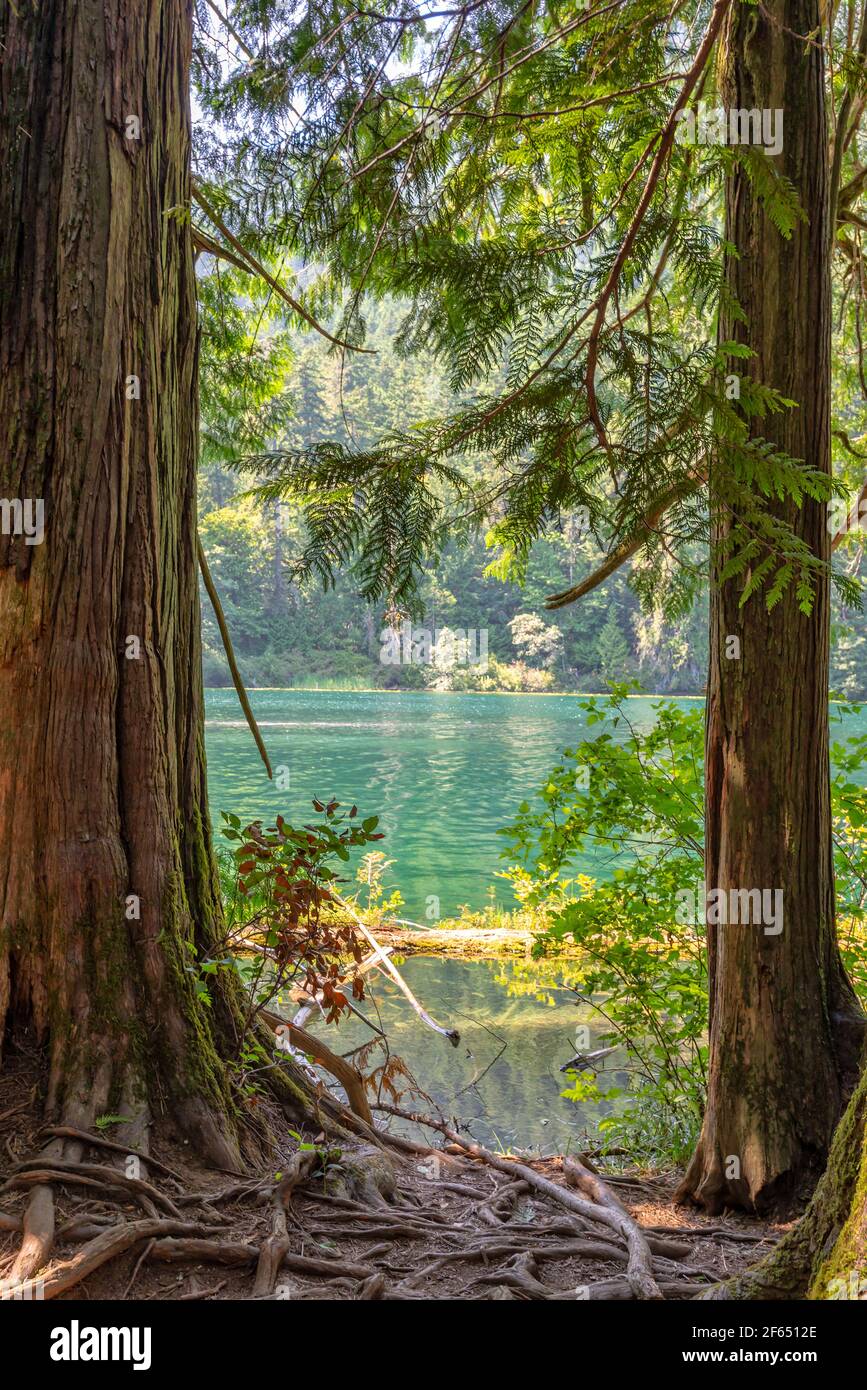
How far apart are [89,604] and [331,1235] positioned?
1556 millimetres

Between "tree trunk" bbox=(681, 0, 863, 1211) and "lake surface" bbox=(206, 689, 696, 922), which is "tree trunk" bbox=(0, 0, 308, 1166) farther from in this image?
"lake surface" bbox=(206, 689, 696, 922)

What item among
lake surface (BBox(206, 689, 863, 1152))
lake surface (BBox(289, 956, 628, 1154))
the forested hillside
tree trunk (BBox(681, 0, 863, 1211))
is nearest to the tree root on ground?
tree trunk (BBox(681, 0, 863, 1211))

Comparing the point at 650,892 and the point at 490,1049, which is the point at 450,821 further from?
the point at 650,892

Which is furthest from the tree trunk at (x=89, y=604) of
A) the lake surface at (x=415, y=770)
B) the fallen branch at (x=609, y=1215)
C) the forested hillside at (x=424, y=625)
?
the forested hillside at (x=424, y=625)

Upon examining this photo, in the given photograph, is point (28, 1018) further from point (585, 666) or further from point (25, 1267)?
point (585, 666)

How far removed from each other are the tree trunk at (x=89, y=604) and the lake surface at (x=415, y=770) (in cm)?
511

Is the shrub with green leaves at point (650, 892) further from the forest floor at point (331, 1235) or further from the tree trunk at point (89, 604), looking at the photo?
the tree trunk at point (89, 604)

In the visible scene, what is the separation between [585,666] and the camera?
1828 inches

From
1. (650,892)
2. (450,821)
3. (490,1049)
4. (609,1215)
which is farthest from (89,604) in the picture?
(450,821)

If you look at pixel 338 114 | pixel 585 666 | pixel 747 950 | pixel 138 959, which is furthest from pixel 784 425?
pixel 585 666

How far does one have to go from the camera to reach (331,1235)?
229cm

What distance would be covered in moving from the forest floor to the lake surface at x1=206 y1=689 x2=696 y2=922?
451 centimetres

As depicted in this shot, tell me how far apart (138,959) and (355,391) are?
5068 centimetres

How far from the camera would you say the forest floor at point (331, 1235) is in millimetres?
1956
